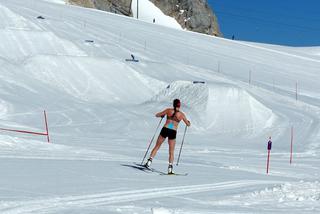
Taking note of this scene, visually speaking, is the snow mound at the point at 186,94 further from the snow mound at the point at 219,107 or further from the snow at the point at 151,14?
the snow at the point at 151,14

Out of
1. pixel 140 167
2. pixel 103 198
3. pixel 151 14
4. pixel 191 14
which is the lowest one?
pixel 140 167

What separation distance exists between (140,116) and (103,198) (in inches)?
693

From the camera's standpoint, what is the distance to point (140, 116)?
26.2m

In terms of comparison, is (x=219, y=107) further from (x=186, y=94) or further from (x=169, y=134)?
(x=169, y=134)

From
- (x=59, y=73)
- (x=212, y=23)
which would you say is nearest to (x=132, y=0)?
(x=212, y=23)

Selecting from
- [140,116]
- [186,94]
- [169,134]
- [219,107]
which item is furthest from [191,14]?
[169,134]

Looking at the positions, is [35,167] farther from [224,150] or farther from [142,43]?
[142,43]

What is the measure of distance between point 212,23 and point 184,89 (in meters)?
94.3

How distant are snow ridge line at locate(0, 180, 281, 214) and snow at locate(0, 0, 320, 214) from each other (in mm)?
22

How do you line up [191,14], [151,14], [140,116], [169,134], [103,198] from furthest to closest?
[191,14], [151,14], [140,116], [169,134], [103,198]

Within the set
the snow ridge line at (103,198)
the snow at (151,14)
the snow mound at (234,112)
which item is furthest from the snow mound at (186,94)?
the snow at (151,14)

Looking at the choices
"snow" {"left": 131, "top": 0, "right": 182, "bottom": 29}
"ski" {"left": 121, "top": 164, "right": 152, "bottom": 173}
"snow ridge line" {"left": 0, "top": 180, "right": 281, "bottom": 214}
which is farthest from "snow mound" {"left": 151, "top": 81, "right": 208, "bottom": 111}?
"snow" {"left": 131, "top": 0, "right": 182, "bottom": 29}

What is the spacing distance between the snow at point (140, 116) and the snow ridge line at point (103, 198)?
22mm

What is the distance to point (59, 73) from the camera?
31.6m
